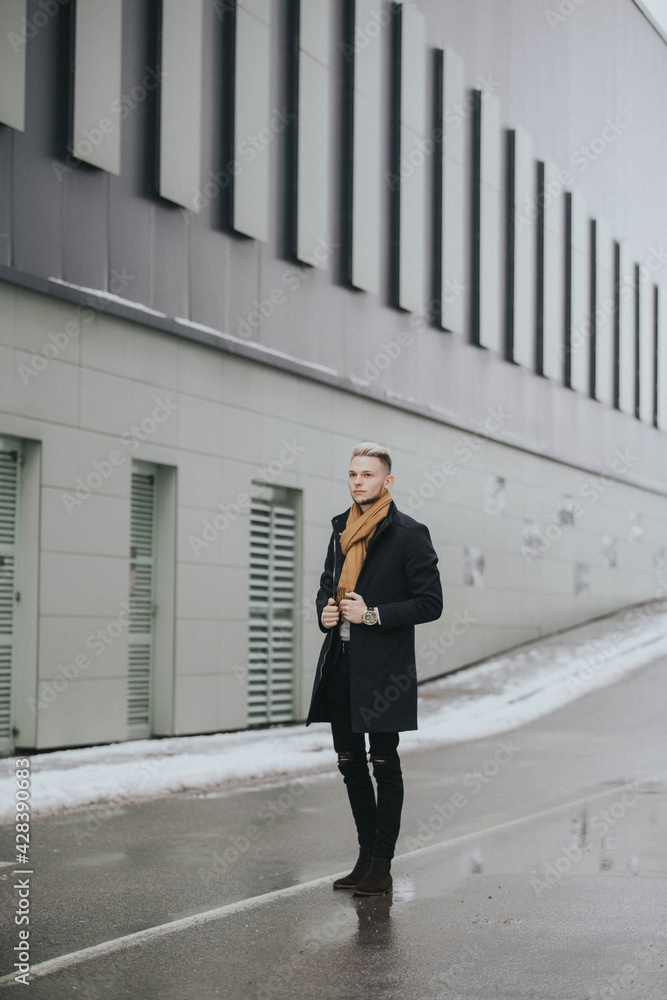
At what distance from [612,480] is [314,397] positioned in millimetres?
14398

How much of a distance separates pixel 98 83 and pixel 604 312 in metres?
19.9

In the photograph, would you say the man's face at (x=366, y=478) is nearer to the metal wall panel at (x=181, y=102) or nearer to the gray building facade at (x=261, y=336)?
the gray building facade at (x=261, y=336)

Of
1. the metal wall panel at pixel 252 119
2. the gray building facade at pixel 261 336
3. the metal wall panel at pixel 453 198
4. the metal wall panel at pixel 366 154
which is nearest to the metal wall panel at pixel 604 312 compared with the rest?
the gray building facade at pixel 261 336

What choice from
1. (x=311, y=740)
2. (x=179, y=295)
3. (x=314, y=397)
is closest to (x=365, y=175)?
(x=314, y=397)

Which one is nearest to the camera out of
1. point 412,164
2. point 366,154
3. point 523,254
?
point 366,154

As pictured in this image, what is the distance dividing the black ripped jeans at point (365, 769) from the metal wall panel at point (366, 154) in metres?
13.3

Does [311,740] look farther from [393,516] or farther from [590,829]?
[393,516]

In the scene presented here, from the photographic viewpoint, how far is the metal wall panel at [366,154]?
61.4ft

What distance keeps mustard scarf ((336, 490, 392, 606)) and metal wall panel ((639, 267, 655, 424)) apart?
28.1m

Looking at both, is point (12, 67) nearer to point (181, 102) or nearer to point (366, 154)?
point (181, 102)

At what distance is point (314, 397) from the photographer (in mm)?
17484

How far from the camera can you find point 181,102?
1469 centimetres

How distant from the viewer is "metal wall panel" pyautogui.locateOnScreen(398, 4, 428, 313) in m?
20.4

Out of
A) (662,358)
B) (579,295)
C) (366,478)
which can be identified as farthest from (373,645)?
(662,358)
